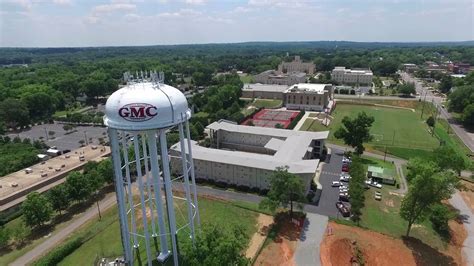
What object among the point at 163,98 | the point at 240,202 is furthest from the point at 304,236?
the point at 163,98

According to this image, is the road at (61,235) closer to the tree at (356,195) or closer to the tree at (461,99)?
Result: the tree at (356,195)

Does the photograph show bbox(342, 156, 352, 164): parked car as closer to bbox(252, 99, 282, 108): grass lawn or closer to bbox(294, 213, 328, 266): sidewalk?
bbox(294, 213, 328, 266): sidewalk

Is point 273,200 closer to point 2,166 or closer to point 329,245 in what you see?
point 329,245

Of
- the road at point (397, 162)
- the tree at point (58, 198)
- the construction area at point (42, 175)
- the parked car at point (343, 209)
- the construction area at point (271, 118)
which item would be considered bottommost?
the road at point (397, 162)

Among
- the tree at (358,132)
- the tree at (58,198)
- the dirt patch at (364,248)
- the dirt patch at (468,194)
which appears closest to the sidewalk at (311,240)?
the dirt patch at (364,248)

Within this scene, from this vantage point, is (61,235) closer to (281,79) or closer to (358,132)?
(358,132)

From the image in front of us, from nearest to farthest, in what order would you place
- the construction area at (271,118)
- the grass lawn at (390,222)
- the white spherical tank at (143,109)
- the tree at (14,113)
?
the white spherical tank at (143,109) < the grass lawn at (390,222) < the tree at (14,113) < the construction area at (271,118)

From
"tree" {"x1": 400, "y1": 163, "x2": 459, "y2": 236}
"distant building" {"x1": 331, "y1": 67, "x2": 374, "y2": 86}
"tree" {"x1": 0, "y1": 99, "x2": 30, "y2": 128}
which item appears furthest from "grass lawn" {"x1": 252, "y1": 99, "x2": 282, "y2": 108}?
"tree" {"x1": 400, "y1": 163, "x2": 459, "y2": 236}
